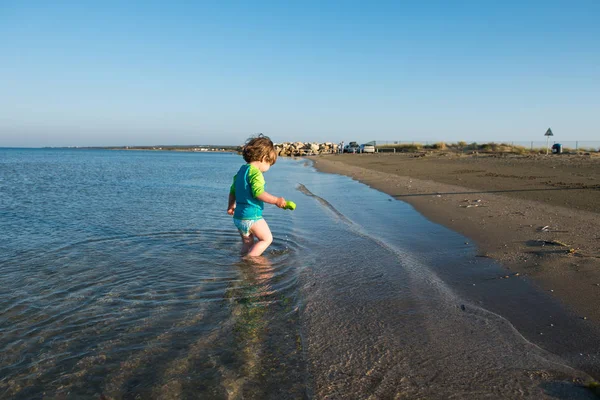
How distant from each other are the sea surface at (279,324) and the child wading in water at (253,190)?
382 millimetres

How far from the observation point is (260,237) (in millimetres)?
5715

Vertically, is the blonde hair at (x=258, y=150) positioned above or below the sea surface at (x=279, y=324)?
above

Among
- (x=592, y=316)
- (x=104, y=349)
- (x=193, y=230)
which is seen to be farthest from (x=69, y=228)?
(x=592, y=316)

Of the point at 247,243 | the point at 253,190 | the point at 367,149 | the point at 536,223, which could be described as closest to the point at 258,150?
the point at 253,190

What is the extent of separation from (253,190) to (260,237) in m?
0.67

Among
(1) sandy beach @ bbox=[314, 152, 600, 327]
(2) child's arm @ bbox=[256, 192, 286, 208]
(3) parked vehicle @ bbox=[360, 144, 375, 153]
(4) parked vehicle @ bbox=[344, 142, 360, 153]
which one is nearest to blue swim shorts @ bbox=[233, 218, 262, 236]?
(2) child's arm @ bbox=[256, 192, 286, 208]

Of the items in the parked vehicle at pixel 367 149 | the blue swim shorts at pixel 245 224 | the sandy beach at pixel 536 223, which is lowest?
the sandy beach at pixel 536 223

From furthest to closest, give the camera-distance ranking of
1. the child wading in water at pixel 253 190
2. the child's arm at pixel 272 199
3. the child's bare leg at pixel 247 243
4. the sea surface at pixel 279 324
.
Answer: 1. the child's bare leg at pixel 247 243
2. the child wading in water at pixel 253 190
3. the child's arm at pixel 272 199
4. the sea surface at pixel 279 324

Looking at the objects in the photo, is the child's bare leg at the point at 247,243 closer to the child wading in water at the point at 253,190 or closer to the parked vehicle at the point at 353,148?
the child wading in water at the point at 253,190

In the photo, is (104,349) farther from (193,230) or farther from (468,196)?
(468,196)

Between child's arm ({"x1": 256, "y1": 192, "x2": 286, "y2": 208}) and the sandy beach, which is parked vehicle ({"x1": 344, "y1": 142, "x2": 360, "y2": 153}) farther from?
child's arm ({"x1": 256, "y1": 192, "x2": 286, "y2": 208})

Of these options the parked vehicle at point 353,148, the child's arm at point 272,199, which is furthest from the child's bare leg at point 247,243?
the parked vehicle at point 353,148

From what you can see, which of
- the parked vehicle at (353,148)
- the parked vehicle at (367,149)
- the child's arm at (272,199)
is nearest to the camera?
the child's arm at (272,199)

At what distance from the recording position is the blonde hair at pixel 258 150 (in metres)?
5.64
